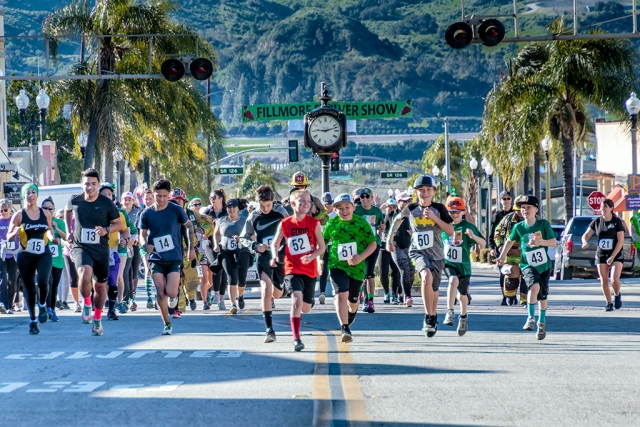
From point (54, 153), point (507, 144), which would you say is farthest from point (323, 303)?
point (54, 153)

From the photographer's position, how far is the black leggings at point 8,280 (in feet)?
64.7

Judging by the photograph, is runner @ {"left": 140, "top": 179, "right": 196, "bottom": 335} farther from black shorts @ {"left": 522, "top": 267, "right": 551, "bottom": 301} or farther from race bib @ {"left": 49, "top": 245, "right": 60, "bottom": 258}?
race bib @ {"left": 49, "top": 245, "right": 60, "bottom": 258}

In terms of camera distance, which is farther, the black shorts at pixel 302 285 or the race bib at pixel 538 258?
the race bib at pixel 538 258

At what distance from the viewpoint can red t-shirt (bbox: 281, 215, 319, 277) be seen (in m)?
13.5

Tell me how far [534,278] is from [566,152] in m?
28.2

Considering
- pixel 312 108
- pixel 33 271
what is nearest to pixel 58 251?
pixel 33 271

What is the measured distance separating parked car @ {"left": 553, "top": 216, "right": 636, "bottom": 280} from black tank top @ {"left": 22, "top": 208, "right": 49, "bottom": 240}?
17.2 meters

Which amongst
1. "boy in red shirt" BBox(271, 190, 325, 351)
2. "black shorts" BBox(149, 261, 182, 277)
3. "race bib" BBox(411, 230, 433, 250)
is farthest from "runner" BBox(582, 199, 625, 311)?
"black shorts" BBox(149, 261, 182, 277)

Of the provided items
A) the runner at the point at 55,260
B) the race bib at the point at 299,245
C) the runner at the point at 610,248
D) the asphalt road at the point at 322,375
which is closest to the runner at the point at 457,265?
the asphalt road at the point at 322,375

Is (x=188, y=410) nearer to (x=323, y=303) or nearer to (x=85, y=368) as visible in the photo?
(x=85, y=368)

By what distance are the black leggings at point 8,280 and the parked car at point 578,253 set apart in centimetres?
1543

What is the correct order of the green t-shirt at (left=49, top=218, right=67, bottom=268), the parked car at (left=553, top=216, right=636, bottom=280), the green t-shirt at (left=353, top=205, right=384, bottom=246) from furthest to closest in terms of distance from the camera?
the parked car at (left=553, top=216, right=636, bottom=280)
the green t-shirt at (left=353, top=205, right=384, bottom=246)
the green t-shirt at (left=49, top=218, right=67, bottom=268)

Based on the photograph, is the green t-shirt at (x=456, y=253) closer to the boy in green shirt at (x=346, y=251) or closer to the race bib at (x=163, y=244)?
the boy in green shirt at (x=346, y=251)

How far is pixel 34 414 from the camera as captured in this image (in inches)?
328
